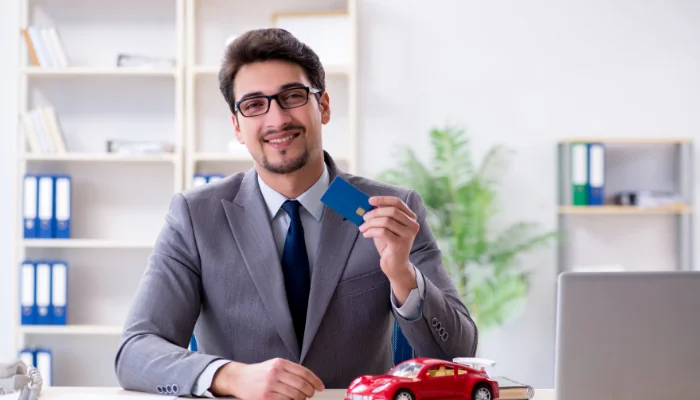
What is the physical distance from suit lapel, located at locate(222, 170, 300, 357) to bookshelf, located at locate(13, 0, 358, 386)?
245 cm

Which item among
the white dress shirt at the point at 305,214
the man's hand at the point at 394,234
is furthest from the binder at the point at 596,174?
the man's hand at the point at 394,234

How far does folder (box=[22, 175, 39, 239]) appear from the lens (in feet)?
13.2

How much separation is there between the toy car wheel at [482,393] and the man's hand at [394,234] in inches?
13.1

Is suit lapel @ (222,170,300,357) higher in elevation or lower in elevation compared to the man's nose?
lower

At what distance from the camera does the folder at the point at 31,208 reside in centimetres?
403

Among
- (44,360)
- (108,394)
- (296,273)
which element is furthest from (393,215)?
(44,360)

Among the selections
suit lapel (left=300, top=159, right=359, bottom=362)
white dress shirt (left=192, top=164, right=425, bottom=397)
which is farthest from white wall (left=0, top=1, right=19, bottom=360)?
suit lapel (left=300, top=159, right=359, bottom=362)

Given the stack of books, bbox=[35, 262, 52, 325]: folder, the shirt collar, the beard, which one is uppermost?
the stack of books

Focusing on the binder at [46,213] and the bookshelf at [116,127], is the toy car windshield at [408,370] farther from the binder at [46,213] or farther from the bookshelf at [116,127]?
the binder at [46,213]

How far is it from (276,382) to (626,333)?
0.61 meters

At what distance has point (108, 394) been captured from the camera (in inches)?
61.5

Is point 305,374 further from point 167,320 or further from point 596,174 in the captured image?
A: point 596,174

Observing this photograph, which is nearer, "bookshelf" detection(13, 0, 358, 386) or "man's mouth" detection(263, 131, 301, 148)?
"man's mouth" detection(263, 131, 301, 148)

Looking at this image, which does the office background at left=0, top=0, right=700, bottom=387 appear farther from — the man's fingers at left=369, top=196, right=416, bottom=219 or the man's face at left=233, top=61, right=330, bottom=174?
the man's fingers at left=369, top=196, right=416, bottom=219
